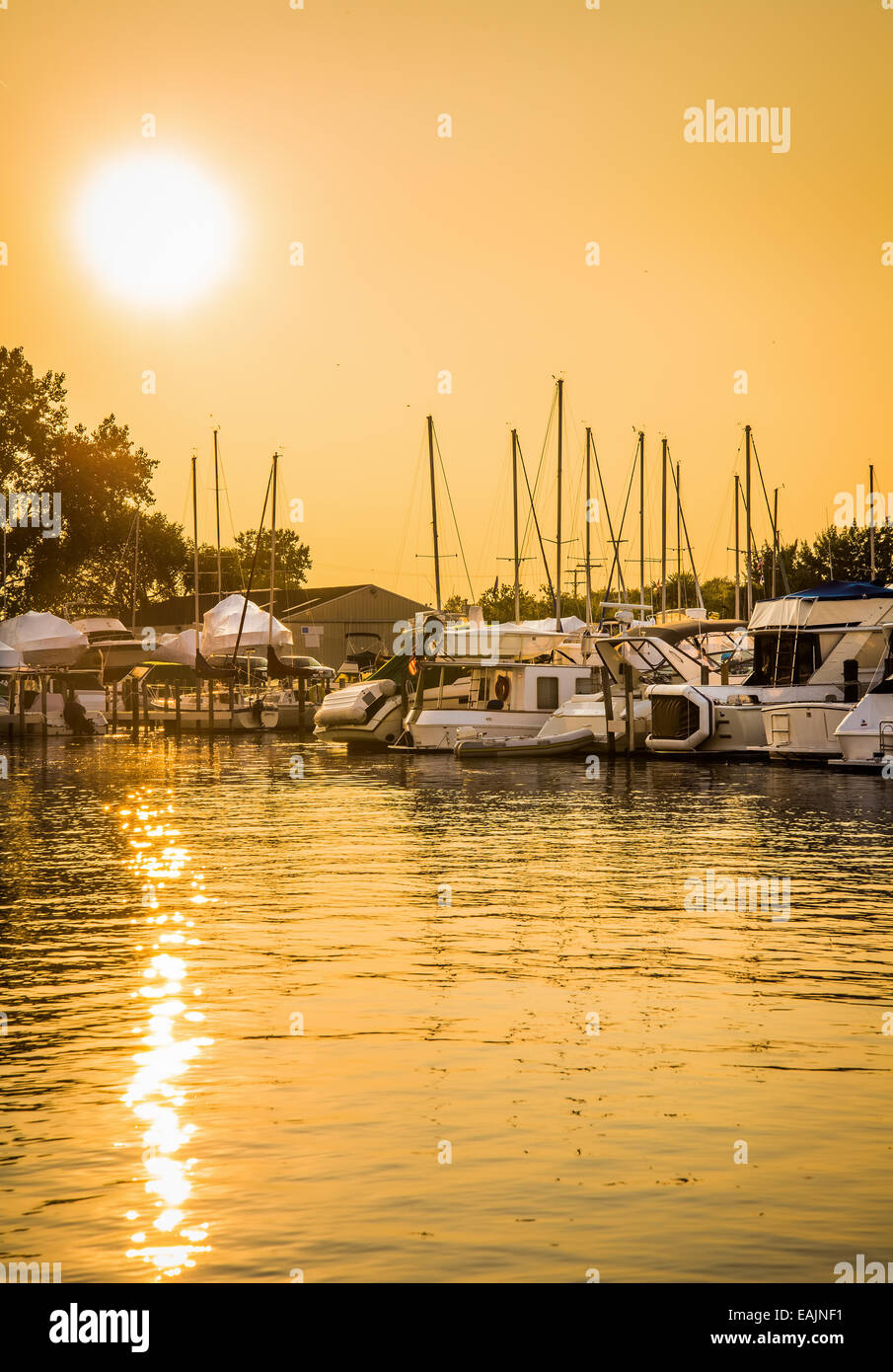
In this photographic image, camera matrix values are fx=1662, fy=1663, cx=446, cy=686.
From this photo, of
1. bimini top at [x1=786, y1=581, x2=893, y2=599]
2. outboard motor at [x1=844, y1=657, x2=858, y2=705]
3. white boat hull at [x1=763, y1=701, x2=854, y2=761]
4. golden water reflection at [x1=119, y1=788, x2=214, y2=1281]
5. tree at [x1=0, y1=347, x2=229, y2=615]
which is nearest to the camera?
golden water reflection at [x1=119, y1=788, x2=214, y2=1281]

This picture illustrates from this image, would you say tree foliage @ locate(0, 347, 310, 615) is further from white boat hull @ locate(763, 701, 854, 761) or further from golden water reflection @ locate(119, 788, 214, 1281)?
golden water reflection @ locate(119, 788, 214, 1281)

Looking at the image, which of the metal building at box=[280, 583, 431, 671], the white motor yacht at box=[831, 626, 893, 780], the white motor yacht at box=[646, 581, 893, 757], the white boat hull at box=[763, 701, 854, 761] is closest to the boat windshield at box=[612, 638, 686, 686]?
the white motor yacht at box=[646, 581, 893, 757]

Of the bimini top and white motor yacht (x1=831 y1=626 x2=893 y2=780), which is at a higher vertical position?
the bimini top

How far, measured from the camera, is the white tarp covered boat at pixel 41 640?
260 feet

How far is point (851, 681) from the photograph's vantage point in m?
46.1

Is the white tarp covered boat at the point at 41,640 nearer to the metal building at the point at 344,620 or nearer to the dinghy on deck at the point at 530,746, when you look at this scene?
the dinghy on deck at the point at 530,746

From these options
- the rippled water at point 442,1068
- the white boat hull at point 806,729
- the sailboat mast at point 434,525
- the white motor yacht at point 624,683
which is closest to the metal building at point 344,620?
the sailboat mast at point 434,525

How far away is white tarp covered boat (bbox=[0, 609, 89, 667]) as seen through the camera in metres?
79.2

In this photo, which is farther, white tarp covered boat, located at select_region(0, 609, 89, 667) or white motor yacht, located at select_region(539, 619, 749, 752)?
white tarp covered boat, located at select_region(0, 609, 89, 667)

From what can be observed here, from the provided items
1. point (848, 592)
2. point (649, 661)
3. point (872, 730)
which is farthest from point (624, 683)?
point (872, 730)

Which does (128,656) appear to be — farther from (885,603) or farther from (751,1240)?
(751,1240)

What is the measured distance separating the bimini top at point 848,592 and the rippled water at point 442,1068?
2476cm

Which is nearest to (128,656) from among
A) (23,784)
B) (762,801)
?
(23,784)

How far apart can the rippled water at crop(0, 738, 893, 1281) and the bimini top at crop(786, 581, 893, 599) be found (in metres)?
24.8
